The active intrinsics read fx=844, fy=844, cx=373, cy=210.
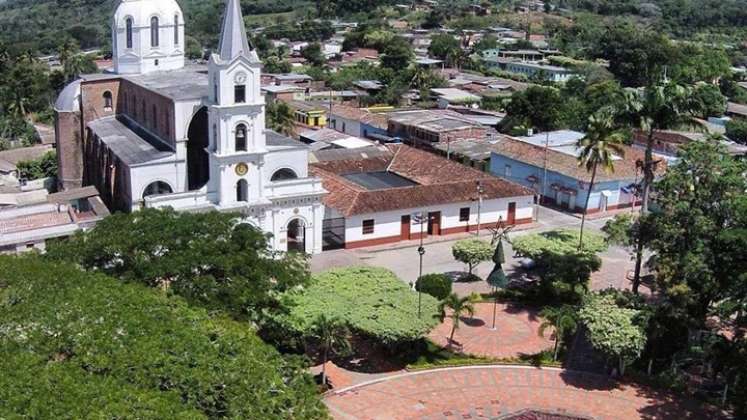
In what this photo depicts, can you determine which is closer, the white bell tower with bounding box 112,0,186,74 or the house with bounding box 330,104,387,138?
the white bell tower with bounding box 112,0,186,74

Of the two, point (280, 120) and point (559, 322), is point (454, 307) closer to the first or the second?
point (559, 322)

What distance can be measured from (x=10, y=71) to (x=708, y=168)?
7471 cm

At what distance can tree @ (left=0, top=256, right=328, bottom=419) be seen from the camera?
15.0 meters

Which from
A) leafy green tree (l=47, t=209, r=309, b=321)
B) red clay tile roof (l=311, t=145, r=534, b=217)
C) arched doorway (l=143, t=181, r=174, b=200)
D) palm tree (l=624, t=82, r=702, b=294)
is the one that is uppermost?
palm tree (l=624, t=82, r=702, b=294)

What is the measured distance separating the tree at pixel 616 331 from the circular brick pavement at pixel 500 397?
1380 mm

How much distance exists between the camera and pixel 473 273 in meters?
38.0

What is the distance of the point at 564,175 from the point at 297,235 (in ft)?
56.0

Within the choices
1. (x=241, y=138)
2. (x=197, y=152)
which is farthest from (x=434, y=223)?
(x=197, y=152)

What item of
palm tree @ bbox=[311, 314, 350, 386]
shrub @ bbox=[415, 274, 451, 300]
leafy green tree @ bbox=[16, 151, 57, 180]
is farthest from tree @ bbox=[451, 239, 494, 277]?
leafy green tree @ bbox=[16, 151, 57, 180]

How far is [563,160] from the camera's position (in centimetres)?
5072

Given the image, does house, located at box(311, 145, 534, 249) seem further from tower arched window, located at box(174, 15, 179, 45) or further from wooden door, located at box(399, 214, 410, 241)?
tower arched window, located at box(174, 15, 179, 45)

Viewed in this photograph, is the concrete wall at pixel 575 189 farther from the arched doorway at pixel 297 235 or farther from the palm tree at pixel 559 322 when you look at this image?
the palm tree at pixel 559 322

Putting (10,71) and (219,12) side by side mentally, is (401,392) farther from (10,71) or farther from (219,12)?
(219,12)

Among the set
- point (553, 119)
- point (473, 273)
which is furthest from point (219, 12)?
point (473, 273)
